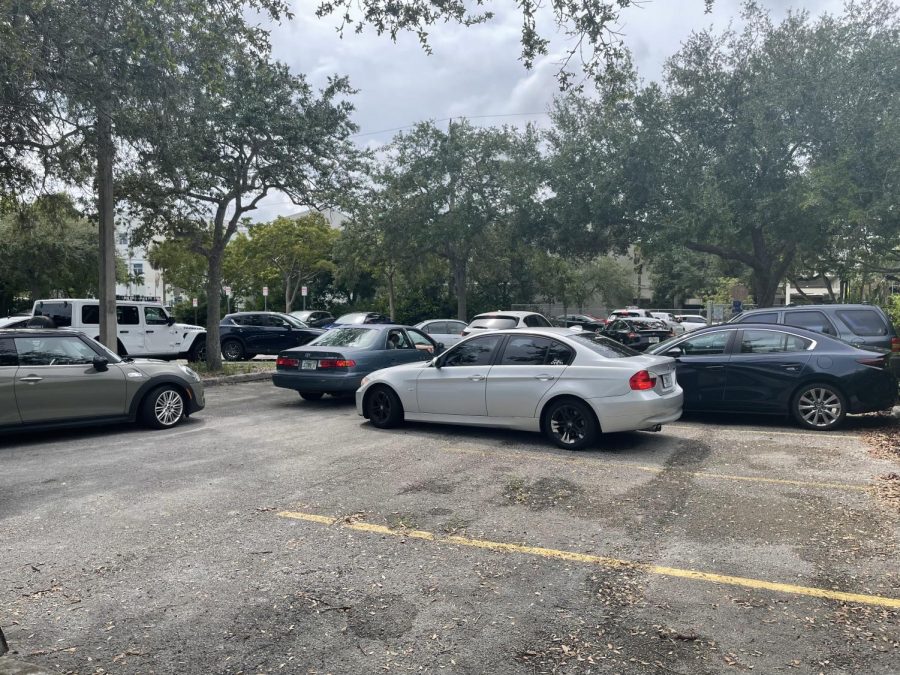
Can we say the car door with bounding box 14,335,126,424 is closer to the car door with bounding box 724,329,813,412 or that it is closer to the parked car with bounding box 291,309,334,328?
the car door with bounding box 724,329,813,412

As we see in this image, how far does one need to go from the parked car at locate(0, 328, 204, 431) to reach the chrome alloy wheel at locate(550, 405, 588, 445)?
5.37 metres

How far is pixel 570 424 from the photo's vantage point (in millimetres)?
8375

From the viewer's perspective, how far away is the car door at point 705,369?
10.3 metres

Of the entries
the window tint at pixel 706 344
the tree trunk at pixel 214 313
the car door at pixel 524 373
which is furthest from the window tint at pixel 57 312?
the window tint at pixel 706 344

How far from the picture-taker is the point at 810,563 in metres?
4.63

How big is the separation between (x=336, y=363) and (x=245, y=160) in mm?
7115

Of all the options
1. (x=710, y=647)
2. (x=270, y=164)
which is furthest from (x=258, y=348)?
(x=710, y=647)

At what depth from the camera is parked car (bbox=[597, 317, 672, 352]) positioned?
24.6 metres

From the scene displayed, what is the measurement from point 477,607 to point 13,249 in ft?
120

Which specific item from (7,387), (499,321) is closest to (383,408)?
(7,387)

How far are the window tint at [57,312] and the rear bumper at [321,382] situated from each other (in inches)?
305

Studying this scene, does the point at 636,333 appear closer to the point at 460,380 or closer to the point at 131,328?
the point at 131,328

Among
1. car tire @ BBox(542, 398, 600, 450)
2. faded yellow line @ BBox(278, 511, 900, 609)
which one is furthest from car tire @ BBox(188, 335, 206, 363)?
faded yellow line @ BBox(278, 511, 900, 609)

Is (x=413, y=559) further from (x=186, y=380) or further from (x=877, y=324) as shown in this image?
(x=877, y=324)
